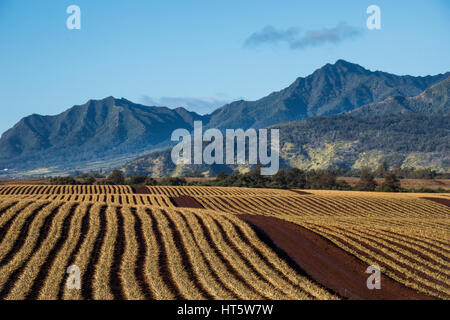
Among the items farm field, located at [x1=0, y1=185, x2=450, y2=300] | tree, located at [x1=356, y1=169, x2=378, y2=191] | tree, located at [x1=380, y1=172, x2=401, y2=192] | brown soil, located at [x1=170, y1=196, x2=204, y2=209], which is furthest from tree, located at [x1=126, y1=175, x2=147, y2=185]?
farm field, located at [x1=0, y1=185, x2=450, y2=300]

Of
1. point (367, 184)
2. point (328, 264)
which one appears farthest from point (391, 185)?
point (328, 264)

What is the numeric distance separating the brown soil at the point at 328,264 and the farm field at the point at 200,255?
62 millimetres

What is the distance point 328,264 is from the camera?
29.7 meters

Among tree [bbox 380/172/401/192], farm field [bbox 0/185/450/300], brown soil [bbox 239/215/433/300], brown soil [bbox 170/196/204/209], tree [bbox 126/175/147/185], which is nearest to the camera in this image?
farm field [bbox 0/185/450/300]

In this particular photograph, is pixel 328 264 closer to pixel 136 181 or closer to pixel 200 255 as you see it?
pixel 200 255

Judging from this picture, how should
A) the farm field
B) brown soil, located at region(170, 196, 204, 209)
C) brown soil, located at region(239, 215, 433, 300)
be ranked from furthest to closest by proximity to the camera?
brown soil, located at region(170, 196, 204, 209)
brown soil, located at region(239, 215, 433, 300)
the farm field

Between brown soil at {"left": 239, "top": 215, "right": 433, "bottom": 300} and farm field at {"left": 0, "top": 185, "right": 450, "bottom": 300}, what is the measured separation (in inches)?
2.4

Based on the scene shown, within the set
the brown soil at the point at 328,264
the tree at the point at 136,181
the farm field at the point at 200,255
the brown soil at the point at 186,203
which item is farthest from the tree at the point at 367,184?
the brown soil at the point at 328,264

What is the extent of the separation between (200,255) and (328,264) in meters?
7.26

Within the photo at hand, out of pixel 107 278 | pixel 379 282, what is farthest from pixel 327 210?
pixel 107 278

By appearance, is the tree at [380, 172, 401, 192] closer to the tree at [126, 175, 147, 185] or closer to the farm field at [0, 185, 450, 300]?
the tree at [126, 175, 147, 185]

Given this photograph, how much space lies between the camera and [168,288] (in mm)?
23109

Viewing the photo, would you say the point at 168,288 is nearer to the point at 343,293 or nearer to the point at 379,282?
the point at 343,293

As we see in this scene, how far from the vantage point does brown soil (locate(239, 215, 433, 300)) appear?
2423cm
